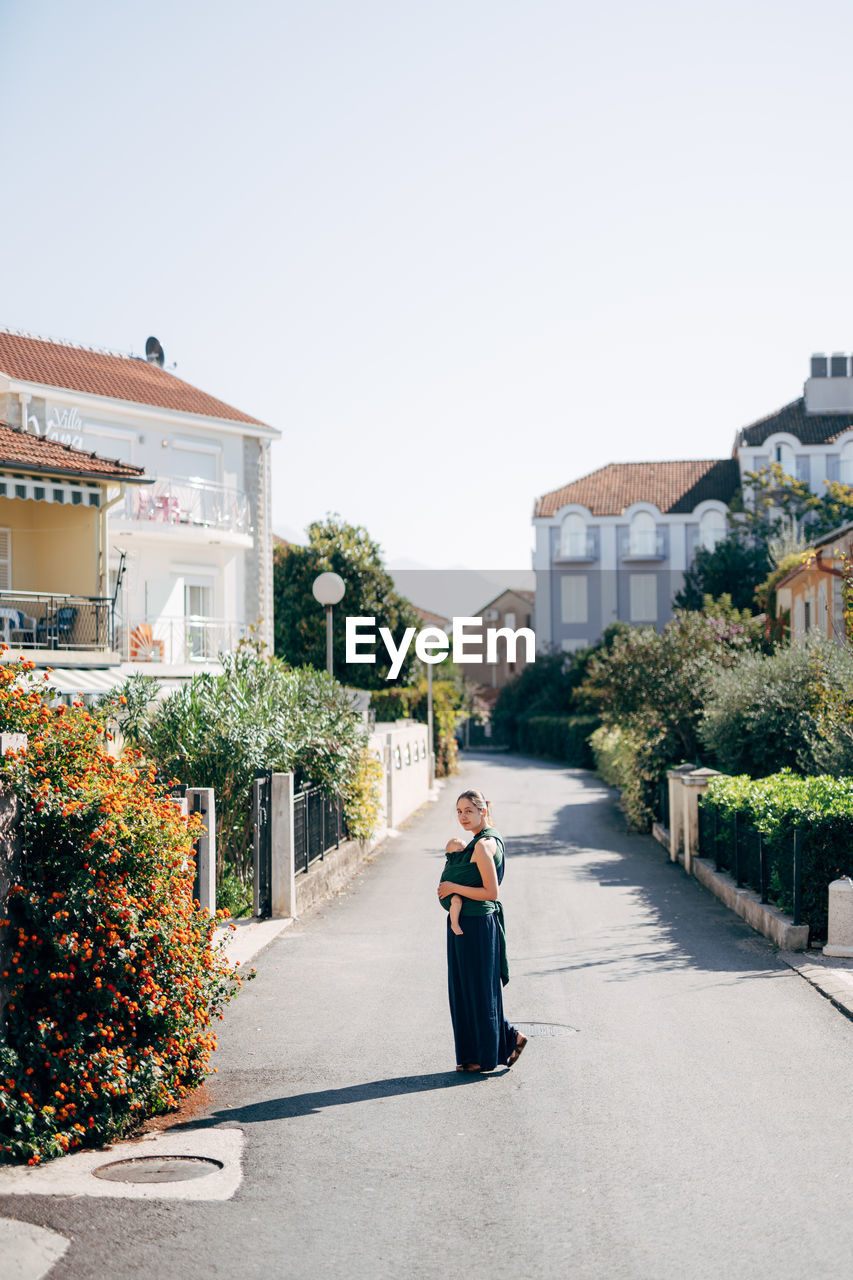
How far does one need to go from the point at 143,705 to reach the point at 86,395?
1727 cm

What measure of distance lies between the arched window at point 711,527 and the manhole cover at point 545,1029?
206ft

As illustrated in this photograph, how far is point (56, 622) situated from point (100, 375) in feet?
46.0

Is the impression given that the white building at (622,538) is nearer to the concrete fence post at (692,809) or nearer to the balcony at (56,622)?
the balcony at (56,622)

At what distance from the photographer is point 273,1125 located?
7059 mm

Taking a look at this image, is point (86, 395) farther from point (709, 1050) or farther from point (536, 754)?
point (536, 754)

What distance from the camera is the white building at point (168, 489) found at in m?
31.4

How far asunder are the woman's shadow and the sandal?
72 millimetres

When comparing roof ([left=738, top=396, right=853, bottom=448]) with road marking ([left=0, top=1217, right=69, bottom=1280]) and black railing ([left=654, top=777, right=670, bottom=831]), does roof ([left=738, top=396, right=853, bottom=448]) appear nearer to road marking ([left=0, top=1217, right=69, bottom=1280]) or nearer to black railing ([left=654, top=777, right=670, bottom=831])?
black railing ([left=654, top=777, right=670, bottom=831])

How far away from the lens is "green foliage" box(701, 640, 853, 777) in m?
20.2

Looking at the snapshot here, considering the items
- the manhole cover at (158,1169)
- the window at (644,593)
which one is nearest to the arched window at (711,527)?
the window at (644,593)

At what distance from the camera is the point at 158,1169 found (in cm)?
632

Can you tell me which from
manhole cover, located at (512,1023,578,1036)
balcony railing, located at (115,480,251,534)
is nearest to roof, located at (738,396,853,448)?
balcony railing, located at (115,480,251,534)

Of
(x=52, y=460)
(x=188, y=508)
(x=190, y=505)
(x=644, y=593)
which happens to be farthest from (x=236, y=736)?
(x=644, y=593)

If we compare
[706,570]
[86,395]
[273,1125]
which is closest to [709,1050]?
[273,1125]
